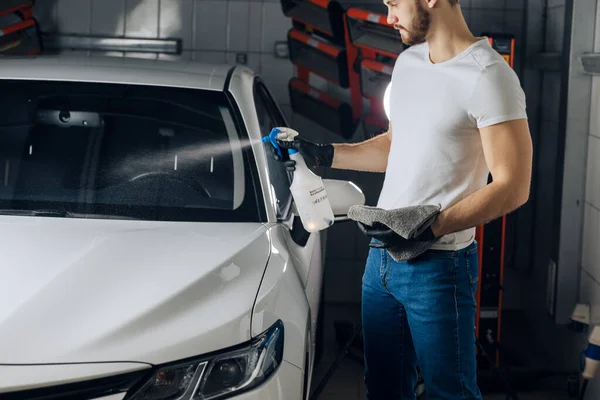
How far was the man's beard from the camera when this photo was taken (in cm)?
194

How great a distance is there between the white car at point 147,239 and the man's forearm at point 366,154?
0.09 meters

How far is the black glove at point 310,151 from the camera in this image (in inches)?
88.8

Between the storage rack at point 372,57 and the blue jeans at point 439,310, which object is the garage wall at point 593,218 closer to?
the storage rack at point 372,57

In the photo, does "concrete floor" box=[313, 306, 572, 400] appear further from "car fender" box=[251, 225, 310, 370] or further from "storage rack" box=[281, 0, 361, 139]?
"car fender" box=[251, 225, 310, 370]

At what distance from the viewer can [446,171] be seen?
1924 mm

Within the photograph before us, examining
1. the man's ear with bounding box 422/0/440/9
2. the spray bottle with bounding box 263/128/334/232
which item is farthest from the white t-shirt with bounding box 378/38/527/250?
the spray bottle with bounding box 263/128/334/232

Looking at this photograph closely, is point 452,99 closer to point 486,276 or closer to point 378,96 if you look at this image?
point 486,276

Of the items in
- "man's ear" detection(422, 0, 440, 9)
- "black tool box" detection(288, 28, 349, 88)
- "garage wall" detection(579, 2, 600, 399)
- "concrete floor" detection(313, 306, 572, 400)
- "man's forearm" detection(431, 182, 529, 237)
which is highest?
"man's ear" detection(422, 0, 440, 9)

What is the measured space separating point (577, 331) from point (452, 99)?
1907 millimetres

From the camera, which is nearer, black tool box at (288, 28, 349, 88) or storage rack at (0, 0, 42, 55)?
storage rack at (0, 0, 42, 55)

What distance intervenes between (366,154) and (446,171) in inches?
17.6

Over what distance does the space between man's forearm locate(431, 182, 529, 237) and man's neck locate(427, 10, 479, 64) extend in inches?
13.5

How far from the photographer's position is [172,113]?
2.56 metres

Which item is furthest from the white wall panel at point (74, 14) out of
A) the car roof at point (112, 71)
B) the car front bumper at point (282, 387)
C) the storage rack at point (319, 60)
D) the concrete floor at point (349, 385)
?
the car front bumper at point (282, 387)
